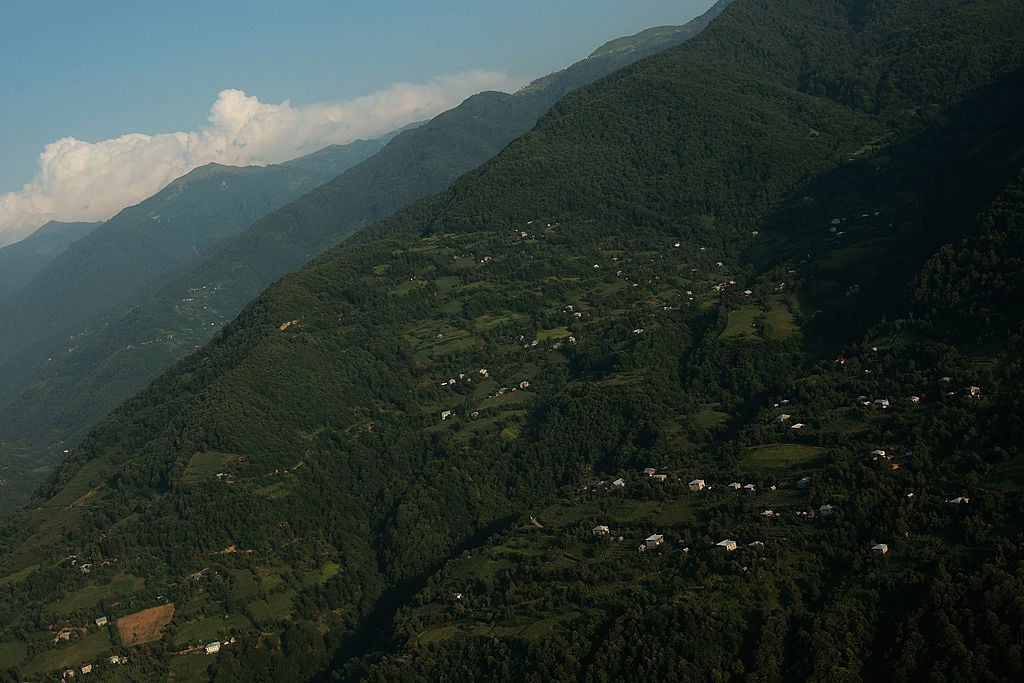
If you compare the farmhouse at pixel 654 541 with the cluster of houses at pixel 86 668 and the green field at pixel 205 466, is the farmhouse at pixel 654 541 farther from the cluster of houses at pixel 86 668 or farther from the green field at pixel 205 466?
the green field at pixel 205 466

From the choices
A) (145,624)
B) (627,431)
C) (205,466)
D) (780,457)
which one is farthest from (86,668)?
(780,457)

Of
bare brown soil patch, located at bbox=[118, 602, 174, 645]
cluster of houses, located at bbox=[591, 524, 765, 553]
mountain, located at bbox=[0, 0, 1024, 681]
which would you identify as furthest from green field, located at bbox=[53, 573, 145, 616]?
cluster of houses, located at bbox=[591, 524, 765, 553]

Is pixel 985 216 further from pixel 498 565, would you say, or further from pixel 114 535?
pixel 114 535

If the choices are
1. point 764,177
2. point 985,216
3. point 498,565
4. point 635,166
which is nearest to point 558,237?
point 635,166

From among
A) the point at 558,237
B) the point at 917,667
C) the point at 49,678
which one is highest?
the point at 558,237

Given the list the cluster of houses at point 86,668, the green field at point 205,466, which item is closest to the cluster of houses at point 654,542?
the cluster of houses at point 86,668

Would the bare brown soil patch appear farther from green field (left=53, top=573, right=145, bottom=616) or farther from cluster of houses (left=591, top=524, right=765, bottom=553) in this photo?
cluster of houses (left=591, top=524, right=765, bottom=553)

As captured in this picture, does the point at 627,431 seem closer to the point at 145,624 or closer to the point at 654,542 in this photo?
the point at 654,542
